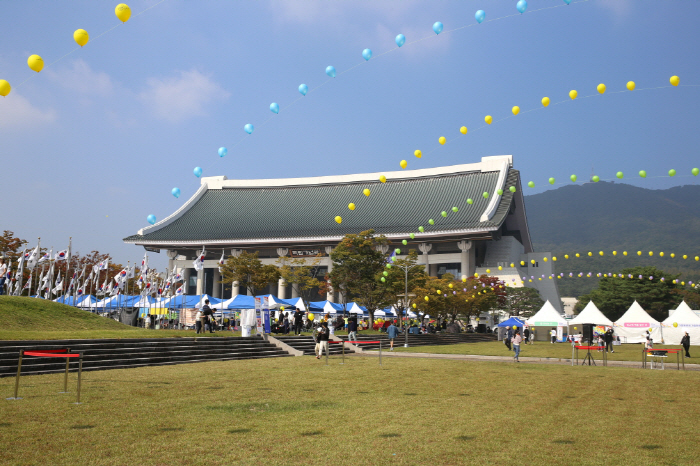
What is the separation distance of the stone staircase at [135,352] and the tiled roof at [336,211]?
40616 mm

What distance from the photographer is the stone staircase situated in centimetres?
1477

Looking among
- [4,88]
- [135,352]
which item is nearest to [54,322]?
[135,352]

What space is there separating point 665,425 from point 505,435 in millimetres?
2701

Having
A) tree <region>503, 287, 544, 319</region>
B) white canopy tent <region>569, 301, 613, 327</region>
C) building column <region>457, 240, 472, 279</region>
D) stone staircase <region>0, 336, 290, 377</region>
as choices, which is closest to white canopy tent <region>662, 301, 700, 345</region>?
white canopy tent <region>569, 301, 613, 327</region>

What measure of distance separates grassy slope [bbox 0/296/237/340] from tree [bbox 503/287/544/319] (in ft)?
134

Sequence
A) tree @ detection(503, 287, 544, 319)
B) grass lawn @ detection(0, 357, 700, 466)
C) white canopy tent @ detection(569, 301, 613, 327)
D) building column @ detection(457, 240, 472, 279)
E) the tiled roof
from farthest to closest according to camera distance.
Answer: the tiled roof
building column @ detection(457, 240, 472, 279)
tree @ detection(503, 287, 544, 319)
white canopy tent @ detection(569, 301, 613, 327)
grass lawn @ detection(0, 357, 700, 466)

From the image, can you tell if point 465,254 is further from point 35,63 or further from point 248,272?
point 35,63

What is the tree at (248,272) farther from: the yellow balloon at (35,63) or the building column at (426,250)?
the yellow balloon at (35,63)

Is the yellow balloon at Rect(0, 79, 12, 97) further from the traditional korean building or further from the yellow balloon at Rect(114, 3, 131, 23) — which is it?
the traditional korean building

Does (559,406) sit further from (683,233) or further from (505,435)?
(683,233)

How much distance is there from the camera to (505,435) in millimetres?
7277

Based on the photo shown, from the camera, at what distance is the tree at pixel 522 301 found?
57.8 meters

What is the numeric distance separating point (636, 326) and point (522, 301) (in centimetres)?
1606

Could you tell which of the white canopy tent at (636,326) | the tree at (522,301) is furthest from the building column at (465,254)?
the white canopy tent at (636,326)
